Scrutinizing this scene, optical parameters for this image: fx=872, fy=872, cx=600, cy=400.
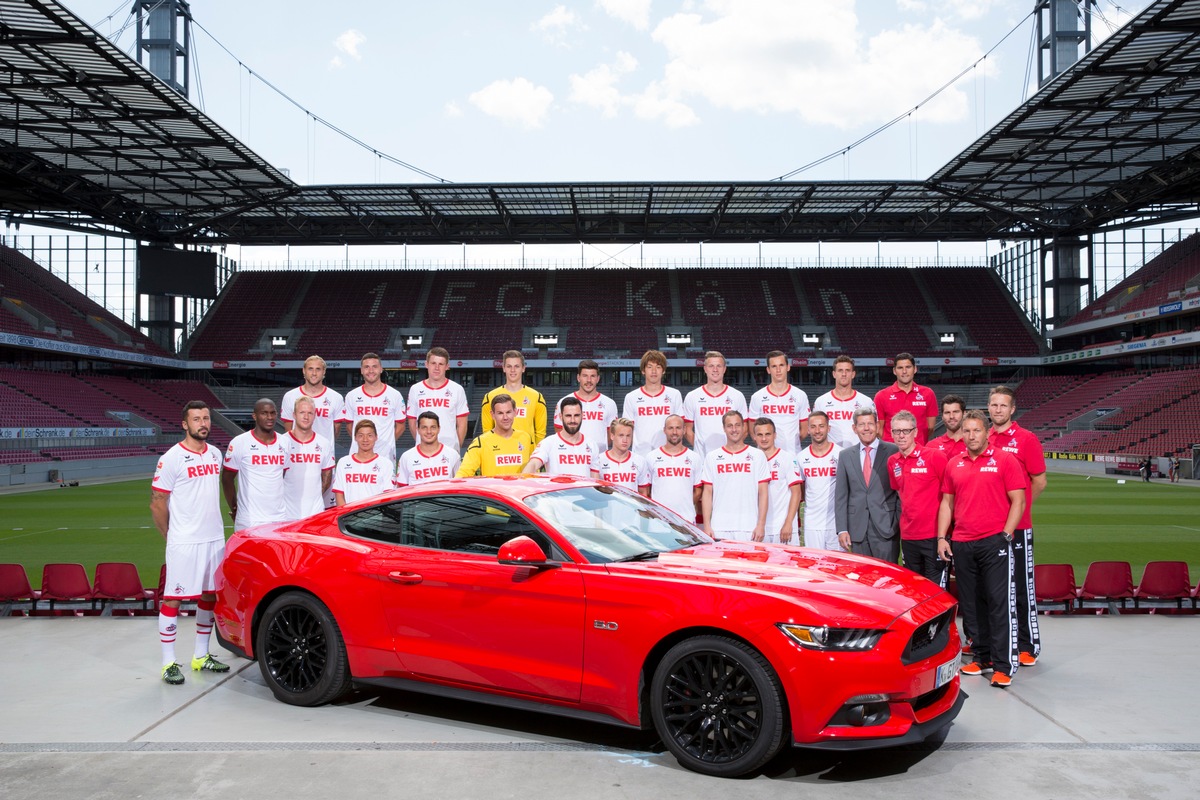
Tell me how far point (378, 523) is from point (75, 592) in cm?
436

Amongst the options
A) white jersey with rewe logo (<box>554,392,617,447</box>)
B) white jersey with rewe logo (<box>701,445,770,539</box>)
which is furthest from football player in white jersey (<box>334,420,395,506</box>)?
white jersey with rewe logo (<box>701,445,770,539</box>)

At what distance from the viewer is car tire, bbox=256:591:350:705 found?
17.3 ft

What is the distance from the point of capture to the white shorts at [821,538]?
7.50 meters

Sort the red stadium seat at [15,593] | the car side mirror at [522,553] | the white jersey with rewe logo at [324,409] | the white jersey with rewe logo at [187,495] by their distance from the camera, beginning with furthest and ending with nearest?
the white jersey with rewe logo at [324,409] < the red stadium seat at [15,593] < the white jersey with rewe logo at [187,495] < the car side mirror at [522,553]

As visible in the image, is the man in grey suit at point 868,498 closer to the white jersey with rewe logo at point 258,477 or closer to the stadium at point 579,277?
the white jersey with rewe logo at point 258,477

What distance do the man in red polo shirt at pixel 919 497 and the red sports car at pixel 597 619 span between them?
1.61 meters

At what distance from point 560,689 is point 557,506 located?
103 cm

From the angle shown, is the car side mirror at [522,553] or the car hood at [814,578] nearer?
the car hood at [814,578]

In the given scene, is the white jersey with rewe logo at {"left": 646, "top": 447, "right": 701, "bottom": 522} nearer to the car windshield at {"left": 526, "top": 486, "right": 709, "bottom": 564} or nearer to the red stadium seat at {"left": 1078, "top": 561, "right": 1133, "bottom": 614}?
the car windshield at {"left": 526, "top": 486, "right": 709, "bottom": 564}

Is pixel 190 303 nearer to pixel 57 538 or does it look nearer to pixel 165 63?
pixel 165 63

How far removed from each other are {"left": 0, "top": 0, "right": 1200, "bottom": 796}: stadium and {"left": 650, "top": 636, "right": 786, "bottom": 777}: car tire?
67.7 feet

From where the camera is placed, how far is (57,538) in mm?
14742

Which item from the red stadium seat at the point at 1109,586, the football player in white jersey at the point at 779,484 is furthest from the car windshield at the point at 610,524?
the red stadium seat at the point at 1109,586

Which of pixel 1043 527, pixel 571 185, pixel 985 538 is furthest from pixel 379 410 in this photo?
pixel 571 185
